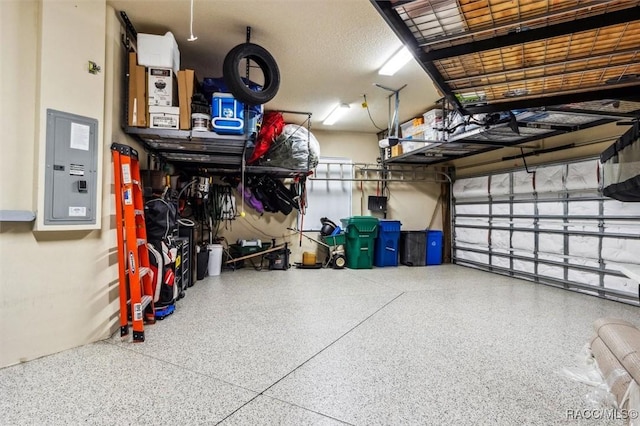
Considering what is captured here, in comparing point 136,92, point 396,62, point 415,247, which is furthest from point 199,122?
point 415,247

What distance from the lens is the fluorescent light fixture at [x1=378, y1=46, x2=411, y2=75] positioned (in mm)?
3418

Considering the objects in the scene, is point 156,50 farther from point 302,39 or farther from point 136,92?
point 302,39

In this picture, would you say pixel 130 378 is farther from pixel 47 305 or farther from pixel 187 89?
pixel 187 89

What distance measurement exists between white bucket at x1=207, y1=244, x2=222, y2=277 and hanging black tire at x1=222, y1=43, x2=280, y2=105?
2824 millimetres

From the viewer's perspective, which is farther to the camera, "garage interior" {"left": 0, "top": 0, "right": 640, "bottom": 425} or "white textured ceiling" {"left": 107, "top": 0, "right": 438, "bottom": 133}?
"white textured ceiling" {"left": 107, "top": 0, "right": 438, "bottom": 133}

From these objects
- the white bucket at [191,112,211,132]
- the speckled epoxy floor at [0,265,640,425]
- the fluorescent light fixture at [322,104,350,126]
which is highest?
the fluorescent light fixture at [322,104,350,126]

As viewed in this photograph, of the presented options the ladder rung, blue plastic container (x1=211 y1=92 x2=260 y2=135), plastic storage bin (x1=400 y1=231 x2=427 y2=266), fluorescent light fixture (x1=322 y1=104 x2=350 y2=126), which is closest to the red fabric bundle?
blue plastic container (x1=211 y1=92 x2=260 y2=135)

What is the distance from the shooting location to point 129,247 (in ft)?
7.96

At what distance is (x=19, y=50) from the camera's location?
2020 millimetres

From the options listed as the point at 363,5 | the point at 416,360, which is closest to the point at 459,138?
the point at 363,5

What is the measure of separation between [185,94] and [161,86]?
224 mm

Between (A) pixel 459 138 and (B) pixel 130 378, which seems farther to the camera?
(A) pixel 459 138

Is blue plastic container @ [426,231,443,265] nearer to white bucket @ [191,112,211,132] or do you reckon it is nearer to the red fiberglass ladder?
white bucket @ [191,112,211,132]

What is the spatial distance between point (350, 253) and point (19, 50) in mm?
5127
